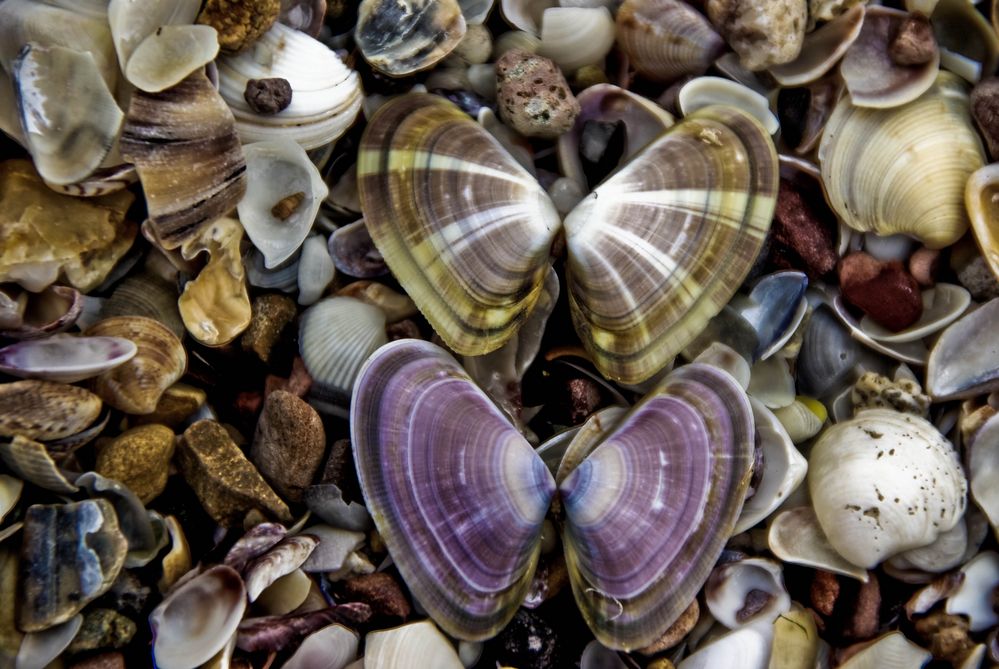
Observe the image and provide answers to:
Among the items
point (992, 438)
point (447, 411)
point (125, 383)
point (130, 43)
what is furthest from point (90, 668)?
point (992, 438)

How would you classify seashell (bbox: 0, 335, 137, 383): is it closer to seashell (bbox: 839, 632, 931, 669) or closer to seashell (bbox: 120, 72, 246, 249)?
seashell (bbox: 120, 72, 246, 249)

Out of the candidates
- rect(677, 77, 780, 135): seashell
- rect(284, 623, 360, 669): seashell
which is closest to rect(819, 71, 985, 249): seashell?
rect(677, 77, 780, 135): seashell

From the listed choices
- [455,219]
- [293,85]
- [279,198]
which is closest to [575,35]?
[455,219]

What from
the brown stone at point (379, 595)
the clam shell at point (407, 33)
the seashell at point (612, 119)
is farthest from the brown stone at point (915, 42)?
the brown stone at point (379, 595)

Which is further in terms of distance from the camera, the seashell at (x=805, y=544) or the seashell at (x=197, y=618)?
the seashell at (x=805, y=544)

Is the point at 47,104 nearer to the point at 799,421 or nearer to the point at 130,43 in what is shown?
the point at 130,43

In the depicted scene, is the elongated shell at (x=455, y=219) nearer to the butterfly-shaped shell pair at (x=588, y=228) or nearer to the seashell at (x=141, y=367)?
the butterfly-shaped shell pair at (x=588, y=228)
